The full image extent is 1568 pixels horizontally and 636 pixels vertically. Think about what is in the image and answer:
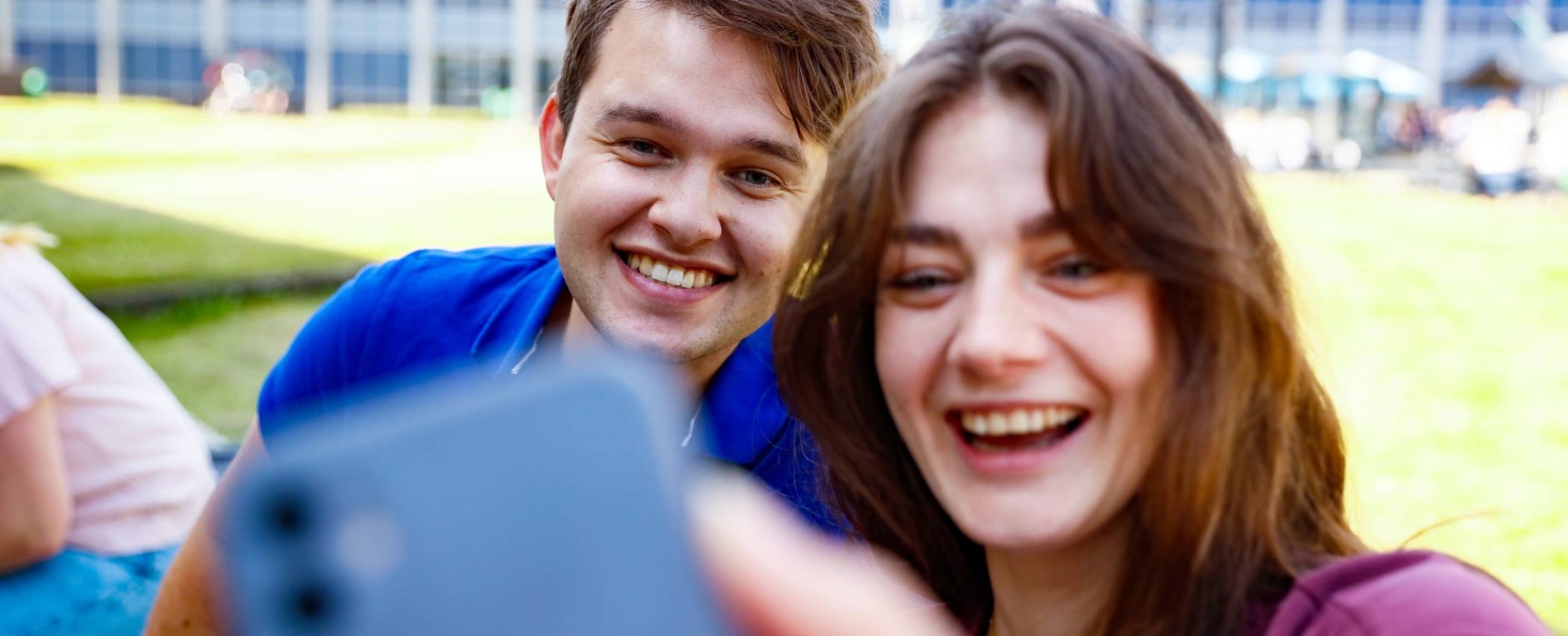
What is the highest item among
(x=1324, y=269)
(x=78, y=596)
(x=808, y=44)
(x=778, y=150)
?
(x=808, y=44)

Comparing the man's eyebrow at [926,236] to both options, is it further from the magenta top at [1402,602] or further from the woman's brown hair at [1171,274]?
the magenta top at [1402,602]

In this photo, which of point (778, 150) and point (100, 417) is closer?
point (778, 150)

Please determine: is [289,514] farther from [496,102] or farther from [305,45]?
[305,45]

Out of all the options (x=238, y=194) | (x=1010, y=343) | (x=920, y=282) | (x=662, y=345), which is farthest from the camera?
(x=238, y=194)

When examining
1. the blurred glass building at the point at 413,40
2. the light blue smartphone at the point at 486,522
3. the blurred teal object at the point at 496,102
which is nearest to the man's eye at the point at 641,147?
the light blue smartphone at the point at 486,522

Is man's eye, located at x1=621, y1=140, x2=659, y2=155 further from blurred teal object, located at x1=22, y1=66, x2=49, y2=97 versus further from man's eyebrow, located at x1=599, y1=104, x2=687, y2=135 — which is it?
blurred teal object, located at x1=22, y1=66, x2=49, y2=97

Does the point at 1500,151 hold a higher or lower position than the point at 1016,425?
lower

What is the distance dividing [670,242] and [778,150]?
0.25 metres

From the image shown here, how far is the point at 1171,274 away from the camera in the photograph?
4.90 ft

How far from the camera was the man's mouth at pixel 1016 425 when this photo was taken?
4.87ft

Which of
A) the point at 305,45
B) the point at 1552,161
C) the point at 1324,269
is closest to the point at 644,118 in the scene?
the point at 1324,269

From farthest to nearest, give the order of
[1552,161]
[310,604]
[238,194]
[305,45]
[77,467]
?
[305,45] → [1552,161] → [238,194] → [77,467] → [310,604]

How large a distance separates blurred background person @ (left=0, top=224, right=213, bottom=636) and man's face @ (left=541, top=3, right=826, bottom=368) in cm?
116

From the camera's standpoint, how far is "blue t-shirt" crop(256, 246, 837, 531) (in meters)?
2.64
